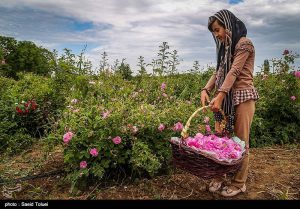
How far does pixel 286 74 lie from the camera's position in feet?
22.2

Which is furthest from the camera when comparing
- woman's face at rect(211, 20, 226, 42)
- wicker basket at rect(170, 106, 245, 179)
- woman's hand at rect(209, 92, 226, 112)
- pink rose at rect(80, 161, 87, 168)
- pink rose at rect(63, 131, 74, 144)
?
pink rose at rect(80, 161, 87, 168)

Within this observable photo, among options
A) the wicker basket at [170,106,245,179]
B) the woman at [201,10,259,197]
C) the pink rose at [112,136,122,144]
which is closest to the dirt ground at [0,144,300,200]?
the woman at [201,10,259,197]

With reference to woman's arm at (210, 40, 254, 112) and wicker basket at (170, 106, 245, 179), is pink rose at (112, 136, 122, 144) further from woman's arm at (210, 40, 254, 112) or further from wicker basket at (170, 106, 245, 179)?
woman's arm at (210, 40, 254, 112)

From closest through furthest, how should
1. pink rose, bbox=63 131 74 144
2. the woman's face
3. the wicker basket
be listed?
1. the wicker basket
2. the woman's face
3. pink rose, bbox=63 131 74 144

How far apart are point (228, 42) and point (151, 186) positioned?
1723mm

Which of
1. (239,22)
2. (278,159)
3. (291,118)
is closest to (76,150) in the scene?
(239,22)

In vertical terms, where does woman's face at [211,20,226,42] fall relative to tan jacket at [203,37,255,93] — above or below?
above

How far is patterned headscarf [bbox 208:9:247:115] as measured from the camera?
3410mm

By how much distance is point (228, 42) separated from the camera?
3.46 metres

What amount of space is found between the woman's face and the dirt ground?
162 centimetres

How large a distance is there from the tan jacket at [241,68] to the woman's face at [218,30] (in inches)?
6.8

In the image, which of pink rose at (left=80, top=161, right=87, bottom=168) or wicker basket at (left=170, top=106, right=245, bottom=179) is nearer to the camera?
wicker basket at (left=170, top=106, right=245, bottom=179)
